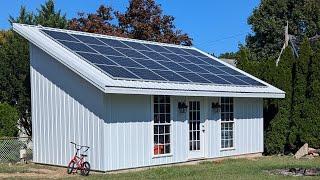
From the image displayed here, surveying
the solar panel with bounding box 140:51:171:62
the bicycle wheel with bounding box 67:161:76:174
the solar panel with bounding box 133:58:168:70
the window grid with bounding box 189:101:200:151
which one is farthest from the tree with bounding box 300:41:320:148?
the bicycle wheel with bounding box 67:161:76:174

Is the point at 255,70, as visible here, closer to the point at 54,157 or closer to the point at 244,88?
the point at 244,88

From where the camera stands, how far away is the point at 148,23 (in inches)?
1460

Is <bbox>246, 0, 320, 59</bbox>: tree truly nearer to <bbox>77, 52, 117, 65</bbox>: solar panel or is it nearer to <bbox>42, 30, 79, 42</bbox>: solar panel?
<bbox>42, 30, 79, 42</bbox>: solar panel

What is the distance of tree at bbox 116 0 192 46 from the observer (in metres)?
36.9

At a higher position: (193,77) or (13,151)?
(193,77)

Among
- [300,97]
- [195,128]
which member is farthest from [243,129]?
[300,97]

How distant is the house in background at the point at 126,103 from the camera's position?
16.3 meters

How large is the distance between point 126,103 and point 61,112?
2.08 metres

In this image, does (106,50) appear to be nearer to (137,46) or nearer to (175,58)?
(137,46)

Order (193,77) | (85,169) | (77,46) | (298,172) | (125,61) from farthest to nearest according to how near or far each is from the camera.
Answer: (193,77) < (125,61) < (77,46) < (298,172) < (85,169)

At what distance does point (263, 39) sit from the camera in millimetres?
55031

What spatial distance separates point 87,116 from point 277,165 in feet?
21.0

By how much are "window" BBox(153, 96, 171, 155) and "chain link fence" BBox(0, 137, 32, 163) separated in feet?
15.6

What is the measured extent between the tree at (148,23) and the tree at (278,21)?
59.0 ft
